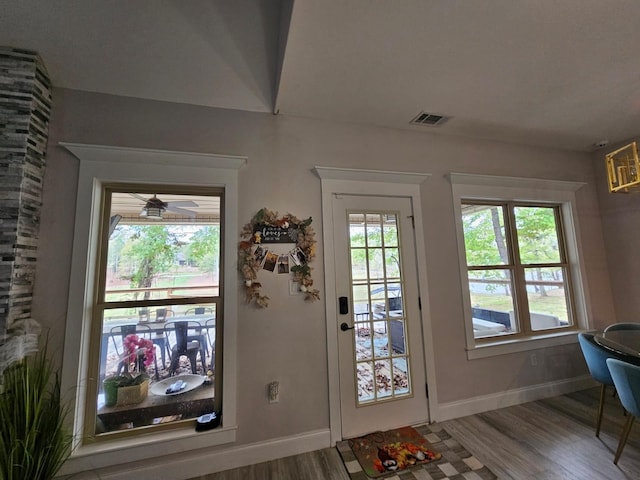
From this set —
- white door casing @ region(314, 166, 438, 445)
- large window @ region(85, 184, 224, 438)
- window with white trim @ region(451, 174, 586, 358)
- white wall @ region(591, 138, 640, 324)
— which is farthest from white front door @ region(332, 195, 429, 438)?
white wall @ region(591, 138, 640, 324)

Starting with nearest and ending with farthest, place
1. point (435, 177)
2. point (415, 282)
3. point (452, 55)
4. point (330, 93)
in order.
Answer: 1. point (452, 55)
2. point (330, 93)
3. point (415, 282)
4. point (435, 177)

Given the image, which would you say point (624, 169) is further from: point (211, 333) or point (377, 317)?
point (211, 333)

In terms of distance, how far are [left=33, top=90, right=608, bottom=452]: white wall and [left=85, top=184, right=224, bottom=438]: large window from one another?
24 cm

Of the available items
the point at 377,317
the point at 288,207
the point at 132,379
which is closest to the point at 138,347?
the point at 132,379

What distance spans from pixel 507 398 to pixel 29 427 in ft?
12.5

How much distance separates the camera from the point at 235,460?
1.95m

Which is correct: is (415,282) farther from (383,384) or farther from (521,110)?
(521,110)

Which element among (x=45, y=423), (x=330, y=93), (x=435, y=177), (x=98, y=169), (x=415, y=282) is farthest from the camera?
(x=435, y=177)

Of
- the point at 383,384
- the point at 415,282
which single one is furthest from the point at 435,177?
the point at 383,384

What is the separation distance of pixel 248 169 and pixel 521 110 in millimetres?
2617

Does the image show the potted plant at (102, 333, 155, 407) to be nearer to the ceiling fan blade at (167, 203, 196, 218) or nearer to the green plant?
the green plant

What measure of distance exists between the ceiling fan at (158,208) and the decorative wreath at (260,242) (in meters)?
0.53

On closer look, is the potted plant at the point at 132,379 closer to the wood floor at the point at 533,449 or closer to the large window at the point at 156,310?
the large window at the point at 156,310

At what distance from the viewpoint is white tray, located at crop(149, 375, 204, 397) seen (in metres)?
1.99
